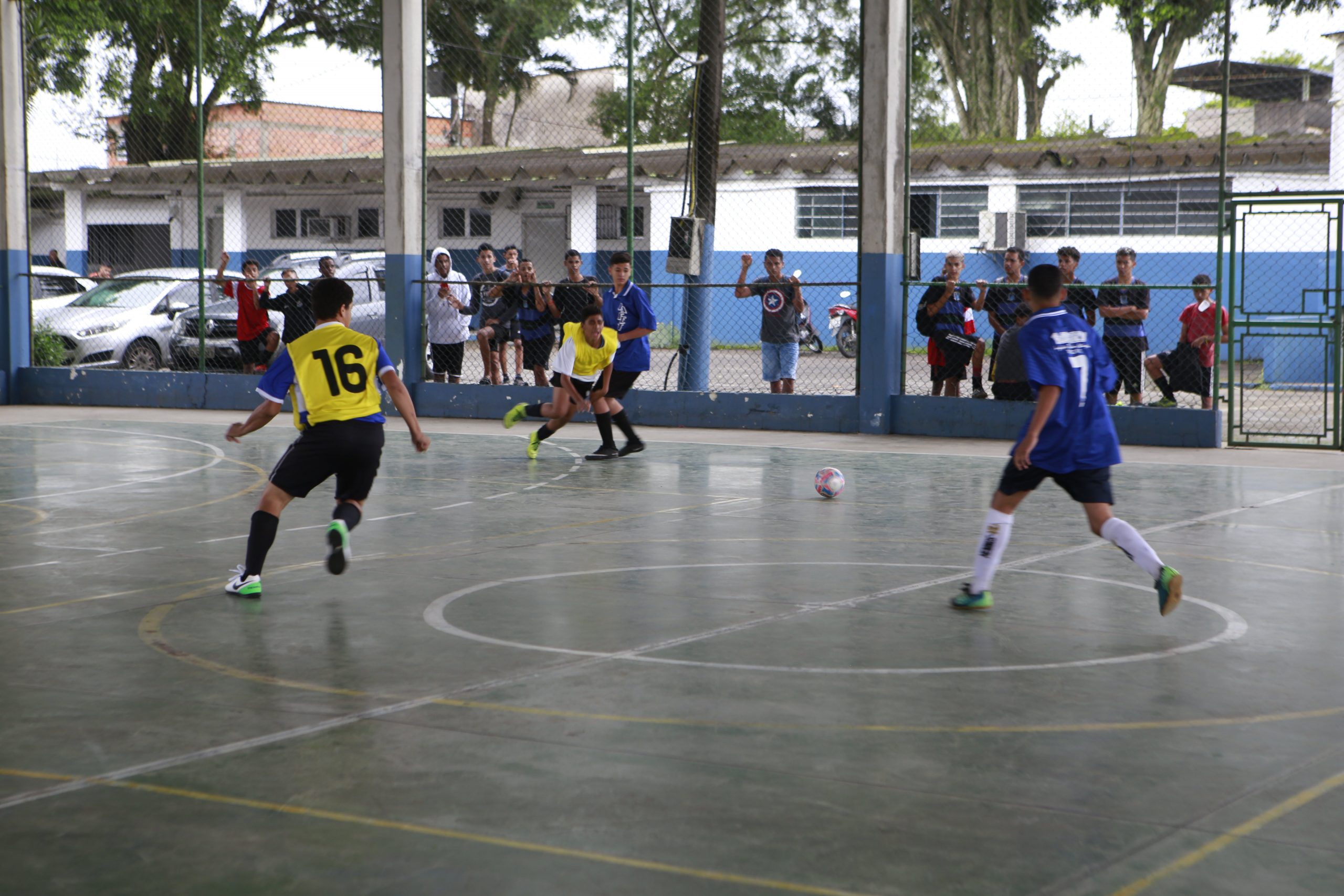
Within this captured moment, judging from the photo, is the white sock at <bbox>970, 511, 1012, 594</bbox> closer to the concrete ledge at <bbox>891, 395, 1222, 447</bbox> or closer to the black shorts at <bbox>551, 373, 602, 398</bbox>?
the black shorts at <bbox>551, 373, 602, 398</bbox>

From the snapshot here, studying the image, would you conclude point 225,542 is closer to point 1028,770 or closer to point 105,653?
point 105,653

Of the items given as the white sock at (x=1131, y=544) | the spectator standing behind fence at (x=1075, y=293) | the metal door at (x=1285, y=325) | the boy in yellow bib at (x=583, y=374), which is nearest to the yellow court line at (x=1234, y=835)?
the white sock at (x=1131, y=544)

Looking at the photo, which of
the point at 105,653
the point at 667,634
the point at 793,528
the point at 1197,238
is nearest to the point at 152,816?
the point at 105,653

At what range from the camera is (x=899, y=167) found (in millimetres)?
16312

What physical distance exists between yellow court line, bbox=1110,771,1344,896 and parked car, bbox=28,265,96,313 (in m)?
21.6

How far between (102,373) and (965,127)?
21449mm

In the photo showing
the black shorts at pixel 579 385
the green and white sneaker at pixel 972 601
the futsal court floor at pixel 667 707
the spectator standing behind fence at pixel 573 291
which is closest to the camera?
the futsal court floor at pixel 667 707

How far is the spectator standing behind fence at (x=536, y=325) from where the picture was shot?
1822 cm

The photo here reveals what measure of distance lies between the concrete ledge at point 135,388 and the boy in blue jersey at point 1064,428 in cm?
1435

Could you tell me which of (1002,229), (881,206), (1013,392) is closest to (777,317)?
(881,206)

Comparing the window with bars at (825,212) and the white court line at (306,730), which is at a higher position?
the window with bars at (825,212)

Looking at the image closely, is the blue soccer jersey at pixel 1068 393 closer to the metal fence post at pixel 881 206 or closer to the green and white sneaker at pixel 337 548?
the green and white sneaker at pixel 337 548

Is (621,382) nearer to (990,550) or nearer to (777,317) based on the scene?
(777,317)

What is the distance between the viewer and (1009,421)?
51.9ft
